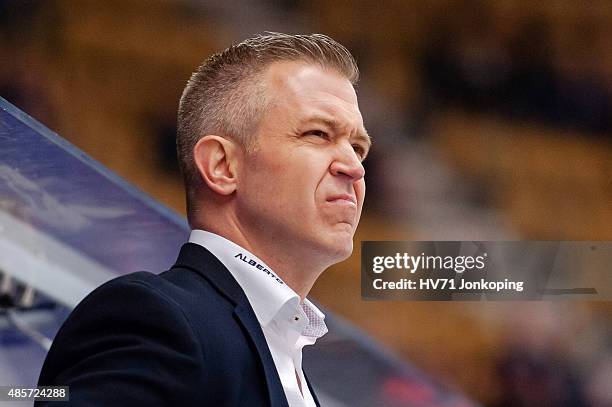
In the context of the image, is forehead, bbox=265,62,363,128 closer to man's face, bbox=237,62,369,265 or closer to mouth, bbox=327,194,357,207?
man's face, bbox=237,62,369,265

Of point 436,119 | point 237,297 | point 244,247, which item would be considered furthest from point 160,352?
point 436,119

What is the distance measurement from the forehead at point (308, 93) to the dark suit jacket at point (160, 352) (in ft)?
1.04

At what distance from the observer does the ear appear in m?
1.20

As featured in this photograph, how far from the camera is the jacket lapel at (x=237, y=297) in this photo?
0.99 metres

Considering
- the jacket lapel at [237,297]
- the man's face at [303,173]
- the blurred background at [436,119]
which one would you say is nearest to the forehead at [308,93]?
the man's face at [303,173]

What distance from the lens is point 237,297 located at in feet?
3.50

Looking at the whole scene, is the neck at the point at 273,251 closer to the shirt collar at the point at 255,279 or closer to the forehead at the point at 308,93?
the shirt collar at the point at 255,279

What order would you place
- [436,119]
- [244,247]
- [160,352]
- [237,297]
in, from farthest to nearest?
[436,119] → [244,247] → [237,297] → [160,352]

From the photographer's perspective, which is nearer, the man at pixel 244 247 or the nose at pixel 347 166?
the man at pixel 244 247

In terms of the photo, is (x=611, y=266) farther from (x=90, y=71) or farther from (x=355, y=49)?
(x=90, y=71)

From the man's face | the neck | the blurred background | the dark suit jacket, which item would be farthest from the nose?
the blurred background

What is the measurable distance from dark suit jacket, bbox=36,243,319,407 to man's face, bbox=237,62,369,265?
17 cm

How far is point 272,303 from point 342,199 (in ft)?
0.56

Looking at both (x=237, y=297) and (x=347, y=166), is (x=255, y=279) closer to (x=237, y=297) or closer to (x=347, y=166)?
(x=237, y=297)
